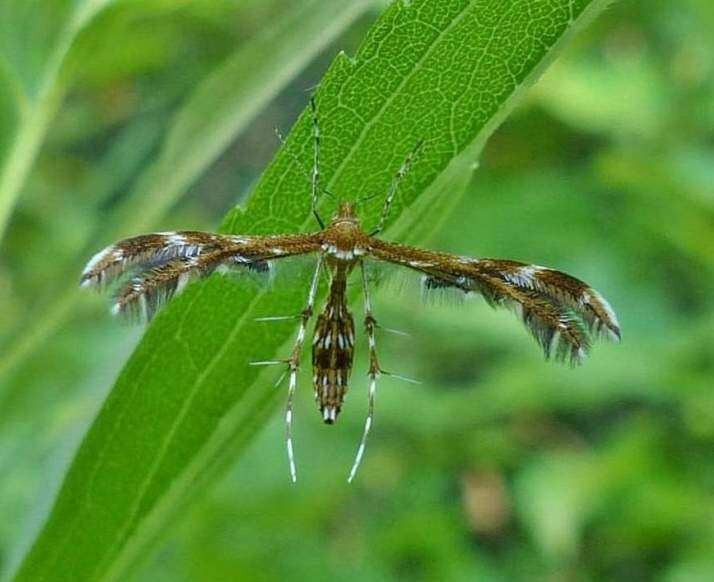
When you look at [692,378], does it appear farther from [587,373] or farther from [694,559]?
[694,559]

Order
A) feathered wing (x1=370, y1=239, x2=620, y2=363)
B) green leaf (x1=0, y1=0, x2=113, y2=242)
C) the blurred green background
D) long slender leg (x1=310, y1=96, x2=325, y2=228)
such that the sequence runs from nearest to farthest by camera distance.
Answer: long slender leg (x1=310, y1=96, x2=325, y2=228) < feathered wing (x1=370, y1=239, x2=620, y2=363) < green leaf (x1=0, y1=0, x2=113, y2=242) < the blurred green background

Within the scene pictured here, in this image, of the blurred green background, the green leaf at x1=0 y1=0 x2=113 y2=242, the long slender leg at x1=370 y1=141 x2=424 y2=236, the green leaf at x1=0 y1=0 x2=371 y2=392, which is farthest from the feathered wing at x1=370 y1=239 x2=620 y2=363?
the blurred green background

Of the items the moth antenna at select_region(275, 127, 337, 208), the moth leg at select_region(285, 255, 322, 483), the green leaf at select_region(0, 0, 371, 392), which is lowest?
the moth leg at select_region(285, 255, 322, 483)

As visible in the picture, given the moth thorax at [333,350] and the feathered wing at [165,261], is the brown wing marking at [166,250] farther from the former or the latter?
the moth thorax at [333,350]

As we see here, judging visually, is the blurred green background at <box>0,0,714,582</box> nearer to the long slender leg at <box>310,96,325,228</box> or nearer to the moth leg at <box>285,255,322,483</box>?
the moth leg at <box>285,255,322,483</box>

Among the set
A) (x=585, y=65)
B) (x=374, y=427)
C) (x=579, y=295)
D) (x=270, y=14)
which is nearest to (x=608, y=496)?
(x=374, y=427)

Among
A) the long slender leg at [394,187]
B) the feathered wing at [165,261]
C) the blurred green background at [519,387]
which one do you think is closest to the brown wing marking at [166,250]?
the feathered wing at [165,261]

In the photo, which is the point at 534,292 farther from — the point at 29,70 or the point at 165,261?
the point at 29,70
